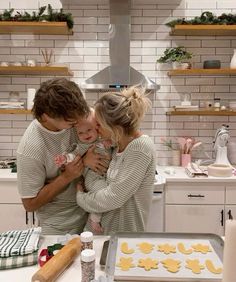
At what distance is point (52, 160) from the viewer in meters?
1.76

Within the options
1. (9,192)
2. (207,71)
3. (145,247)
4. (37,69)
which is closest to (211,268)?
(145,247)

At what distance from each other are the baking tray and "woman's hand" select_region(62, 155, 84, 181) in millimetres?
394

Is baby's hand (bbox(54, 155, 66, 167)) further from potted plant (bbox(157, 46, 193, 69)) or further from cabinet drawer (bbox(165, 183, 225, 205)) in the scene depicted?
potted plant (bbox(157, 46, 193, 69))

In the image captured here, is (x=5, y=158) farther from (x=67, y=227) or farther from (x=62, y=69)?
(x=67, y=227)

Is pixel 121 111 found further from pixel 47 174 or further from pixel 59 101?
pixel 47 174

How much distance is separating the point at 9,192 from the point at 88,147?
5.28ft

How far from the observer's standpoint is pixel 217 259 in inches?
52.1

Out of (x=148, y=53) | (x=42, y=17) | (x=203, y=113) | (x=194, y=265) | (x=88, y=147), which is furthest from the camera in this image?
(x=148, y=53)

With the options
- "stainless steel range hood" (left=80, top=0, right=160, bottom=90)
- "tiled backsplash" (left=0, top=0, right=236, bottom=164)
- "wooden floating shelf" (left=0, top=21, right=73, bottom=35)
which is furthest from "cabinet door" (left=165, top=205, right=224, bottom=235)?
"wooden floating shelf" (left=0, top=21, right=73, bottom=35)

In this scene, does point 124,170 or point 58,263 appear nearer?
point 58,263

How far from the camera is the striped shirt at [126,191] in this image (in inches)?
61.9

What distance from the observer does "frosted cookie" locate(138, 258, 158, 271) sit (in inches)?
Answer: 50.0

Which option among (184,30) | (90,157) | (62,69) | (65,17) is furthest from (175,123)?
(90,157)

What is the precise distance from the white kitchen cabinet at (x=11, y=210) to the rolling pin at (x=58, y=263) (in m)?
1.86
